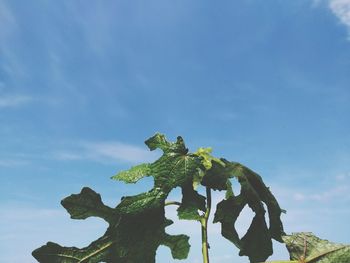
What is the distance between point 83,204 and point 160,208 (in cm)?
62

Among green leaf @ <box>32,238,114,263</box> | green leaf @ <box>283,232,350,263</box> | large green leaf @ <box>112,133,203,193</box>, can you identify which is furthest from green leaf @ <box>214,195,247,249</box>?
green leaf @ <box>32,238,114,263</box>

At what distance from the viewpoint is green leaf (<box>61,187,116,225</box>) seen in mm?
4125

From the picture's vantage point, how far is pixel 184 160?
393 cm

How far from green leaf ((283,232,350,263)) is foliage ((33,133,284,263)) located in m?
0.53

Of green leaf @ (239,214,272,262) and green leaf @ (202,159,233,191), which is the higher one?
green leaf @ (202,159,233,191)

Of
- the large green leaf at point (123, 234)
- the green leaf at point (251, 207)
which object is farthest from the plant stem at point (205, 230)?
the large green leaf at point (123, 234)

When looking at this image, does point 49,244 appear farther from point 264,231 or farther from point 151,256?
point 264,231

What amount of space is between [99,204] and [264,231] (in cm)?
128

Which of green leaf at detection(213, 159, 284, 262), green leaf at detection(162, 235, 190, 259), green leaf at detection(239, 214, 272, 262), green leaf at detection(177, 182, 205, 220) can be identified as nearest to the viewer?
green leaf at detection(177, 182, 205, 220)

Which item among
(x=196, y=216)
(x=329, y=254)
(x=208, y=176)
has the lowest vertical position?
(x=329, y=254)

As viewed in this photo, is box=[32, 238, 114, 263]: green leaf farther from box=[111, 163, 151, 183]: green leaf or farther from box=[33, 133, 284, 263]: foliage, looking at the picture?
box=[111, 163, 151, 183]: green leaf

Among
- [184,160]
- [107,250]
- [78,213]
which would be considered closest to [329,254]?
[184,160]

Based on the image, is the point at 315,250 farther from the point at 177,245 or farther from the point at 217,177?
the point at 177,245

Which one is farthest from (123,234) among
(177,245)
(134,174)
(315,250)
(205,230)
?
(315,250)
